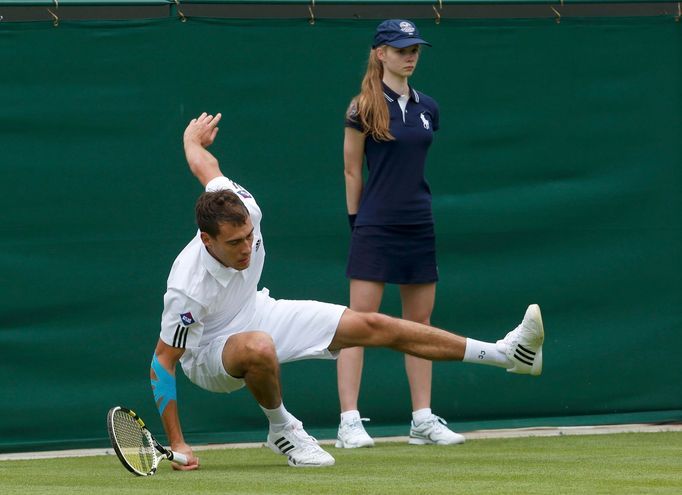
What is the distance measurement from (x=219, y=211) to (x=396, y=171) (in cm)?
123

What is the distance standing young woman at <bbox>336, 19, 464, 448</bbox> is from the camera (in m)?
5.91

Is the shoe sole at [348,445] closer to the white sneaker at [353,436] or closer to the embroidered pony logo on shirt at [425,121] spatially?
the white sneaker at [353,436]

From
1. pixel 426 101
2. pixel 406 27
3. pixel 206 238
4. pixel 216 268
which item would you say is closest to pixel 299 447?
pixel 216 268

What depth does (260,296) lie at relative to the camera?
5.54 metres

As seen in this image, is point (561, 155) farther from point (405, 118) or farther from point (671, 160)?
point (405, 118)

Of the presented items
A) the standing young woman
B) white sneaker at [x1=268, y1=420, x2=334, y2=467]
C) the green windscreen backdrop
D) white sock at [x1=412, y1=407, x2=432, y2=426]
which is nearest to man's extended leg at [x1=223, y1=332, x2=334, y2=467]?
white sneaker at [x1=268, y1=420, x2=334, y2=467]

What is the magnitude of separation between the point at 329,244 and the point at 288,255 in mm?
203

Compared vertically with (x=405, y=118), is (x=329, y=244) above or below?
below

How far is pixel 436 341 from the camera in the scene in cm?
525

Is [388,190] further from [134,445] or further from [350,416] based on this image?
[134,445]

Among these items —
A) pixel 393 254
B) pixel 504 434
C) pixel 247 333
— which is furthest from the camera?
pixel 504 434

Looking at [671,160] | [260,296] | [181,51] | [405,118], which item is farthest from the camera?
[671,160]

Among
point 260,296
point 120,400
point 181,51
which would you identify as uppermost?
point 181,51

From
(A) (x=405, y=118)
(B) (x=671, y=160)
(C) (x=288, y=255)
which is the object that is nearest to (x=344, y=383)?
(C) (x=288, y=255)
